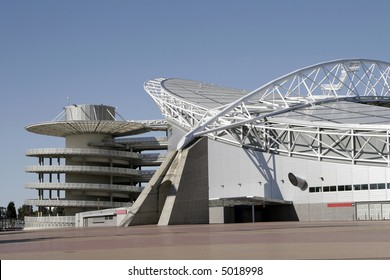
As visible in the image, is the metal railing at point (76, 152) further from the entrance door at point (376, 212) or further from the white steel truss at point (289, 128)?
the entrance door at point (376, 212)

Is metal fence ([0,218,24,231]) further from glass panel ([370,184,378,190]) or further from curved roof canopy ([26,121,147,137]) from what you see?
glass panel ([370,184,378,190])

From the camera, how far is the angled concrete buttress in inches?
2613

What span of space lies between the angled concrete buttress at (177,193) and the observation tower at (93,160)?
32732mm

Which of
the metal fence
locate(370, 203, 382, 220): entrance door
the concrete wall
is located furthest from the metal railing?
locate(370, 203, 382, 220): entrance door

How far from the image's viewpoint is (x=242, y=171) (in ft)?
232

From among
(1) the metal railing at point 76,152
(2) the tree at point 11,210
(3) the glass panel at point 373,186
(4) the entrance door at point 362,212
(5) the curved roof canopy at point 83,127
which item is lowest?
(2) the tree at point 11,210

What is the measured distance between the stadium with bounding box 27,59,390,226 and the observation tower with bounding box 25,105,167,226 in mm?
29276

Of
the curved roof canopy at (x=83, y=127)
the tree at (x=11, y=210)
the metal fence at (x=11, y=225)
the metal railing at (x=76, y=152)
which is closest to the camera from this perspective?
the curved roof canopy at (x=83, y=127)

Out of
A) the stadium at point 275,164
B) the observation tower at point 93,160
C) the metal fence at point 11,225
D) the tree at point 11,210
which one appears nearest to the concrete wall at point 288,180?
the stadium at point 275,164

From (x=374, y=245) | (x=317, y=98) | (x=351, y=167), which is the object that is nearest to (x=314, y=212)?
(x=351, y=167)

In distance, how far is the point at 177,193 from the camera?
6712 cm

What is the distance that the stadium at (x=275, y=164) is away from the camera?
204ft

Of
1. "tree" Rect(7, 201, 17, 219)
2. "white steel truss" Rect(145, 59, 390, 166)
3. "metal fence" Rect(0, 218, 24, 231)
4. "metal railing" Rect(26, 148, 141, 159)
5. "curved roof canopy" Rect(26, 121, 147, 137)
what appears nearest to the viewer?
"white steel truss" Rect(145, 59, 390, 166)

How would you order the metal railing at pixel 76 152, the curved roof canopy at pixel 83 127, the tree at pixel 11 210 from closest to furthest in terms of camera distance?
1. the curved roof canopy at pixel 83 127
2. the metal railing at pixel 76 152
3. the tree at pixel 11 210
